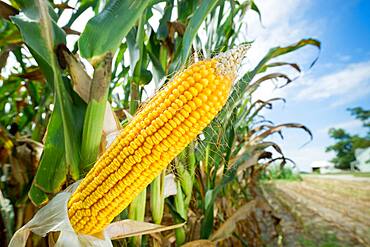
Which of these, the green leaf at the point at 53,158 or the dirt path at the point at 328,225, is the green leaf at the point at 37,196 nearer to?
the green leaf at the point at 53,158

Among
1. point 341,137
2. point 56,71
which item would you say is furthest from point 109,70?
point 341,137

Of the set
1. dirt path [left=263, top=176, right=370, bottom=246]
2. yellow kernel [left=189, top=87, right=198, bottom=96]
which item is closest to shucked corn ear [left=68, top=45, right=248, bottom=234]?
yellow kernel [left=189, top=87, right=198, bottom=96]

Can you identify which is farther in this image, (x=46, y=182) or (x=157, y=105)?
(x=46, y=182)

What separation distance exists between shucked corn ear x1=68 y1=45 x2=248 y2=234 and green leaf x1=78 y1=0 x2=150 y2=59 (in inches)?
7.1

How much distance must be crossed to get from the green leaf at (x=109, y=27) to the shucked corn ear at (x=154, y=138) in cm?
18

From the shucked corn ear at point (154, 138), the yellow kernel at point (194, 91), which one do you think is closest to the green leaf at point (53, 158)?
the shucked corn ear at point (154, 138)

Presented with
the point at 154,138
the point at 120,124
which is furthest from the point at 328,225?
the point at 154,138

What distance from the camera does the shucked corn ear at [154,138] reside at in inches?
15.4

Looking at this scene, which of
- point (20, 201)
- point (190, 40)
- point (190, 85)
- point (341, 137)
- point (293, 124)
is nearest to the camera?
point (190, 85)

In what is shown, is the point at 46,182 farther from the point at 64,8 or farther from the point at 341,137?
the point at 341,137

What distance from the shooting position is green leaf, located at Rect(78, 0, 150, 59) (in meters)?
0.54

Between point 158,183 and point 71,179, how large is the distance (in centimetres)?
19

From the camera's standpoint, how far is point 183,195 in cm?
89

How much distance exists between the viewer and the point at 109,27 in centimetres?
55
